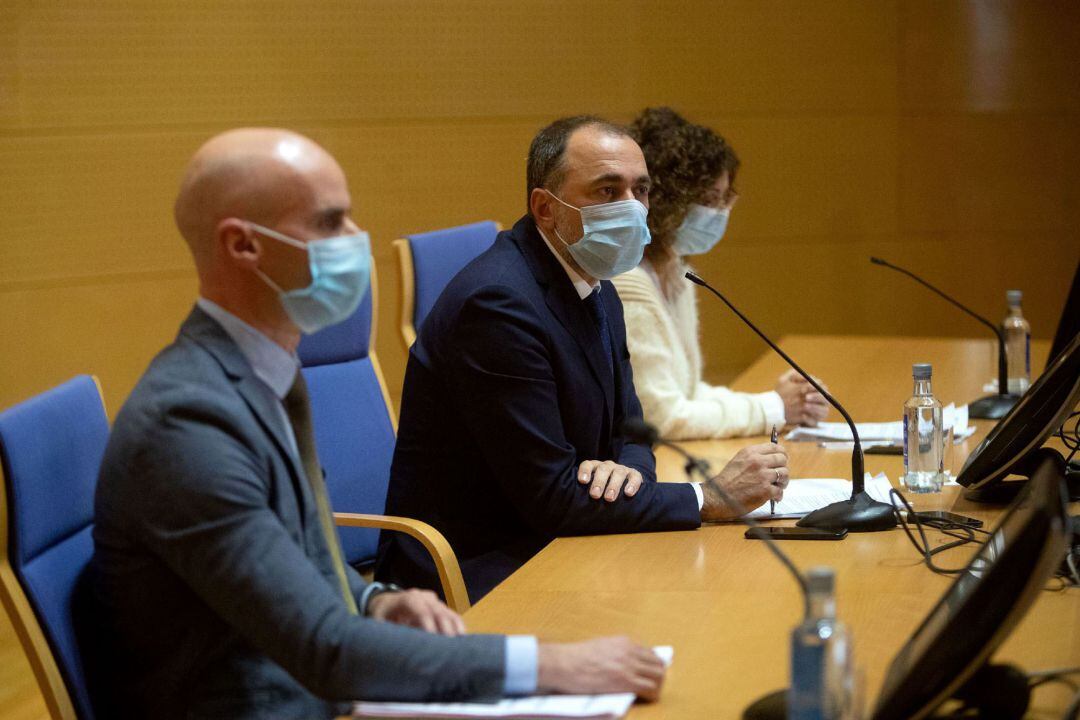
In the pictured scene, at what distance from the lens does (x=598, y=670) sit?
1.35m

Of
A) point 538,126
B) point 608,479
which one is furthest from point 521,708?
point 538,126

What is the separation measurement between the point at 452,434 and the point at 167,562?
0.94 m

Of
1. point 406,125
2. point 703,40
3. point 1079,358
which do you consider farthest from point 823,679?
point 703,40

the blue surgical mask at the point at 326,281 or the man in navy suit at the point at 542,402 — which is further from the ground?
the blue surgical mask at the point at 326,281

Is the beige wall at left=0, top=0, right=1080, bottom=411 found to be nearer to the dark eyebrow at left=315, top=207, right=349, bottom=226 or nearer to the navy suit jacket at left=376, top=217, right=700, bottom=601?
the navy suit jacket at left=376, top=217, right=700, bottom=601

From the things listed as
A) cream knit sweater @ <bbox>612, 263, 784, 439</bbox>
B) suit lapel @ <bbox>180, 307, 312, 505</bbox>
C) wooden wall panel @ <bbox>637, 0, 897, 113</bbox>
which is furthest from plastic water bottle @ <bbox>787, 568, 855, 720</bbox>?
wooden wall panel @ <bbox>637, 0, 897, 113</bbox>

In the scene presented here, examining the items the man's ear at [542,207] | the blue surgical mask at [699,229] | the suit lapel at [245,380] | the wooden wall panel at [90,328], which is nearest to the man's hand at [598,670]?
the suit lapel at [245,380]

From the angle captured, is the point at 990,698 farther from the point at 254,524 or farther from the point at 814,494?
the point at 814,494

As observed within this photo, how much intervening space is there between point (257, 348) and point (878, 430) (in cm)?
168

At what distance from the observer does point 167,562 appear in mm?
1365

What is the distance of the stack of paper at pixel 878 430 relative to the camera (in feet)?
8.93

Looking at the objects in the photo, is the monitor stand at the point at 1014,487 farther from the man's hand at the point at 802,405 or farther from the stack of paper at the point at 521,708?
the stack of paper at the point at 521,708

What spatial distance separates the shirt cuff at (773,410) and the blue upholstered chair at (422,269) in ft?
2.43

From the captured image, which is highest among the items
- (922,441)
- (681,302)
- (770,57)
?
(770,57)
